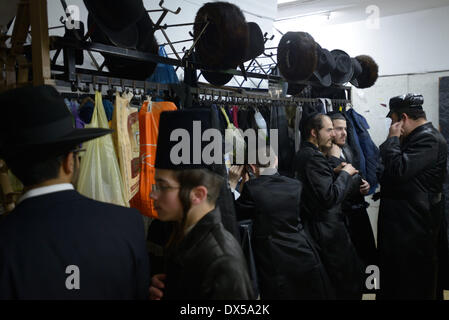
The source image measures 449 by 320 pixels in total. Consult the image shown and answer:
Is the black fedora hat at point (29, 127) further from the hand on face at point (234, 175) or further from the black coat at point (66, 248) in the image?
the hand on face at point (234, 175)

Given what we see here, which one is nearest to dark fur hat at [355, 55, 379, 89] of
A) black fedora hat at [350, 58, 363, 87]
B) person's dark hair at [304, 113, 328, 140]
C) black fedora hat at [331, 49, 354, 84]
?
black fedora hat at [350, 58, 363, 87]

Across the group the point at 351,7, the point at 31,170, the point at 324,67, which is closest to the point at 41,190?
the point at 31,170

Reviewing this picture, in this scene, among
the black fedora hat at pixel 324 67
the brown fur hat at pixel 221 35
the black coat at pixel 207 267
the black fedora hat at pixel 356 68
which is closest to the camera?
the black coat at pixel 207 267

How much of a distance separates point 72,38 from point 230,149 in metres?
1.20

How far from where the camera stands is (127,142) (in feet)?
5.92

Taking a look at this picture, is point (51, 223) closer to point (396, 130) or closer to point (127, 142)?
point (127, 142)

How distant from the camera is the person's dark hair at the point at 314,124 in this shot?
2678 mm

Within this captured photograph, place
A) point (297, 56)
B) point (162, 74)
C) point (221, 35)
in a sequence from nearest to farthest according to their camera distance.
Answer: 1. point (221, 35)
2. point (162, 74)
3. point (297, 56)

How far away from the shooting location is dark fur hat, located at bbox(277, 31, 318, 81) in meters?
3.15

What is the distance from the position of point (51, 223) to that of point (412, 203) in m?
2.60

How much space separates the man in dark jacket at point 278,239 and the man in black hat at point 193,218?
0.70m

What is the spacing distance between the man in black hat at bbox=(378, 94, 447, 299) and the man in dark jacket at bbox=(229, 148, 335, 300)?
98cm

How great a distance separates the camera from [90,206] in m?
1.05

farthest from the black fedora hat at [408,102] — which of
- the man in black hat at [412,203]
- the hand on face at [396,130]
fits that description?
the hand on face at [396,130]
